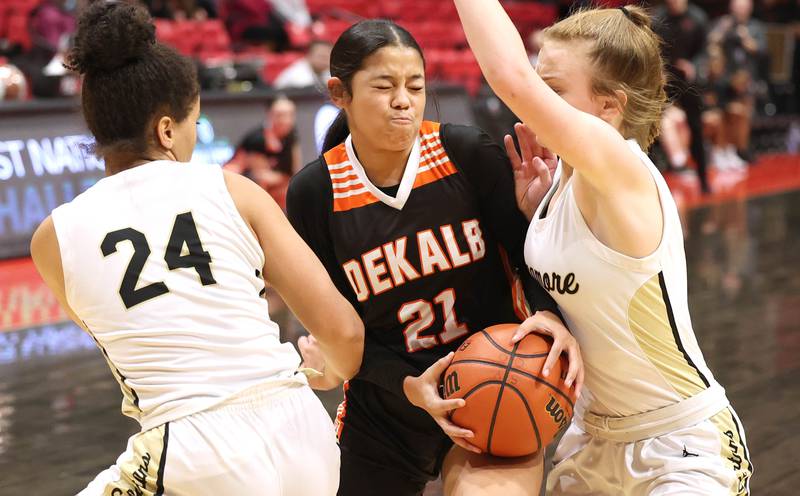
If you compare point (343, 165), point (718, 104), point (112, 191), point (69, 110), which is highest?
point (112, 191)

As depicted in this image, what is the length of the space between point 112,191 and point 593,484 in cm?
141

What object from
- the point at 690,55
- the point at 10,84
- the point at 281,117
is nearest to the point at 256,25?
the point at 281,117

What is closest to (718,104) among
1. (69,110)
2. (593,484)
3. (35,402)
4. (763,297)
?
(763,297)

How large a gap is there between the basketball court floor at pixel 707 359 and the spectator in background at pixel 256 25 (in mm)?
6156

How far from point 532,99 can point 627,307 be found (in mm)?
578

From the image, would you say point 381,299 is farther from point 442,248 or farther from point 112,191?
point 112,191

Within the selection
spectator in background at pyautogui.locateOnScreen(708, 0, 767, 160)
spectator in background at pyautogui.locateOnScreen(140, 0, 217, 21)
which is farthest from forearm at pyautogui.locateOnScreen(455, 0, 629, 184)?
spectator in background at pyautogui.locateOnScreen(708, 0, 767, 160)

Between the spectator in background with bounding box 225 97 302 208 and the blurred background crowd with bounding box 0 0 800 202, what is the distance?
0.04ft

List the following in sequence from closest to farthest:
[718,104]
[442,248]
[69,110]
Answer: [442,248]
[69,110]
[718,104]

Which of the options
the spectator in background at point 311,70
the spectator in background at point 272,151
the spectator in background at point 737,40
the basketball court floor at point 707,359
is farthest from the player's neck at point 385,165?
the spectator in background at point 737,40

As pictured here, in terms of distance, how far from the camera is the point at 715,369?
516cm

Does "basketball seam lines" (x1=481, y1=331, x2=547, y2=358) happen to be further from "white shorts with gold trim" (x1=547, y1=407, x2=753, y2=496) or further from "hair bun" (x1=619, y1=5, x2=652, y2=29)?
"hair bun" (x1=619, y1=5, x2=652, y2=29)

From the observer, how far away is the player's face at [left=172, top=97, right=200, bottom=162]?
86.3 inches

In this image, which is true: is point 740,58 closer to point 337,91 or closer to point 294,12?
point 294,12
